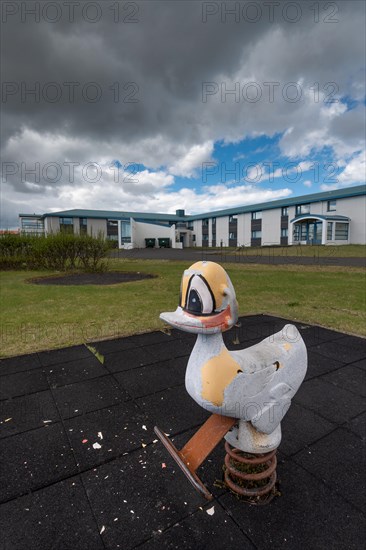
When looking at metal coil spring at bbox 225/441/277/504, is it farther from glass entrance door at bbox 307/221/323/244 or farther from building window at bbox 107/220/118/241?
building window at bbox 107/220/118/241

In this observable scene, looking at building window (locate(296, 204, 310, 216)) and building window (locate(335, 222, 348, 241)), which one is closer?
building window (locate(335, 222, 348, 241))

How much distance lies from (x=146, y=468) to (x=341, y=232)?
143ft

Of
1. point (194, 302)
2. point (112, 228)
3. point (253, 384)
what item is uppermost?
point (112, 228)

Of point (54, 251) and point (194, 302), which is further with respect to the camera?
point (54, 251)

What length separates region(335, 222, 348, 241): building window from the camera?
128 ft

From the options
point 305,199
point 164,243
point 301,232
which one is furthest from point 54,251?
point 164,243

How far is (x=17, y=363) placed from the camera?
3975 millimetres

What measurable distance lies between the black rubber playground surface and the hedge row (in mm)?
12745

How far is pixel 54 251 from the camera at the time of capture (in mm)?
16203

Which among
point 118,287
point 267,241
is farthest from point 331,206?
point 118,287

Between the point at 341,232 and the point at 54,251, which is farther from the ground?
the point at 341,232

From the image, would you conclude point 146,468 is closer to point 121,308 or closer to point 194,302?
point 194,302

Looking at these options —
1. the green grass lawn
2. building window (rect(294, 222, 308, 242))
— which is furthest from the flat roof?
Result: the green grass lawn

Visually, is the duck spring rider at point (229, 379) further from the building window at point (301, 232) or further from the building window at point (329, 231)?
the building window at point (301, 232)
